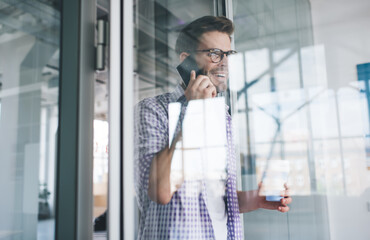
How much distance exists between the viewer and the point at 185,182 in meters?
0.95

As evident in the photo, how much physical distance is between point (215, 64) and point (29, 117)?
0.64 m

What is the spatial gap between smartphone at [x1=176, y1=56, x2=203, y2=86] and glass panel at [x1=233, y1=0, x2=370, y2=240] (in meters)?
0.21

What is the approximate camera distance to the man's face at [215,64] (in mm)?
1054

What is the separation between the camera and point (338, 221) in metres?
1.23

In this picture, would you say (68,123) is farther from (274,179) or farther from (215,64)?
(274,179)

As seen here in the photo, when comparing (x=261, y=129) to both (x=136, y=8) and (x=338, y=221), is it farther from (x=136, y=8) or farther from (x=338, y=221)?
(x=136, y=8)

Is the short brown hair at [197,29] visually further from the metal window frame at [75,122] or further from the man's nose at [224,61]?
the metal window frame at [75,122]

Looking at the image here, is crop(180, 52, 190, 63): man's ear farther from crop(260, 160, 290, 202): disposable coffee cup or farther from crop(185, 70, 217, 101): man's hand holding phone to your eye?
crop(260, 160, 290, 202): disposable coffee cup

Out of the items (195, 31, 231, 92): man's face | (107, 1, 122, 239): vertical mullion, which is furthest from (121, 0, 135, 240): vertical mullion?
(195, 31, 231, 92): man's face

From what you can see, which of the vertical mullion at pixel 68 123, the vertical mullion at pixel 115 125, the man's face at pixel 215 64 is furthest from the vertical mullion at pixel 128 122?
the man's face at pixel 215 64

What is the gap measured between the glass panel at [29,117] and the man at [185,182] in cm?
27

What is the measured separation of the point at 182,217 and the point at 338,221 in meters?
0.69

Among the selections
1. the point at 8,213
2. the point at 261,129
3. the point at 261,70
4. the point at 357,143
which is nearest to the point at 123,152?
the point at 8,213

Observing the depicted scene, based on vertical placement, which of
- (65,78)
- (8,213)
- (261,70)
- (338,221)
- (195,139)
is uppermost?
(261,70)
